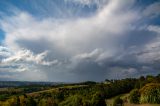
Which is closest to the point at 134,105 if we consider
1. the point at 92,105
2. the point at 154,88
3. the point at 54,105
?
the point at 154,88

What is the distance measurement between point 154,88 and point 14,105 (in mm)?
100662

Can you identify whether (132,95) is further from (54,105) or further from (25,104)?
(25,104)

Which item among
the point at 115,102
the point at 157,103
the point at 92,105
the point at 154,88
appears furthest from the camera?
the point at 154,88

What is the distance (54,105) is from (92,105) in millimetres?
24285

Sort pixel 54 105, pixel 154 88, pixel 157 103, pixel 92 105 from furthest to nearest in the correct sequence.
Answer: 1. pixel 154 88
2. pixel 157 103
3. pixel 54 105
4. pixel 92 105

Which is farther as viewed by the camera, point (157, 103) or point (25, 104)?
point (157, 103)

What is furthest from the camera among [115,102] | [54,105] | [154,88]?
[154,88]

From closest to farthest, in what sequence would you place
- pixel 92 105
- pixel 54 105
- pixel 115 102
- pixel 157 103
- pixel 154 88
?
pixel 92 105 → pixel 54 105 → pixel 115 102 → pixel 157 103 → pixel 154 88

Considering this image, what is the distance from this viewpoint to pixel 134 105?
181 meters

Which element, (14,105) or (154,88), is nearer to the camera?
(14,105)

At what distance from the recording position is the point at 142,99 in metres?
191

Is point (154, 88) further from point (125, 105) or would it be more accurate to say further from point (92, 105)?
point (92, 105)

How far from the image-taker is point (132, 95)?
192750 millimetres

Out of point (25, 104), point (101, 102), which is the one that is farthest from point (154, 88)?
point (25, 104)
